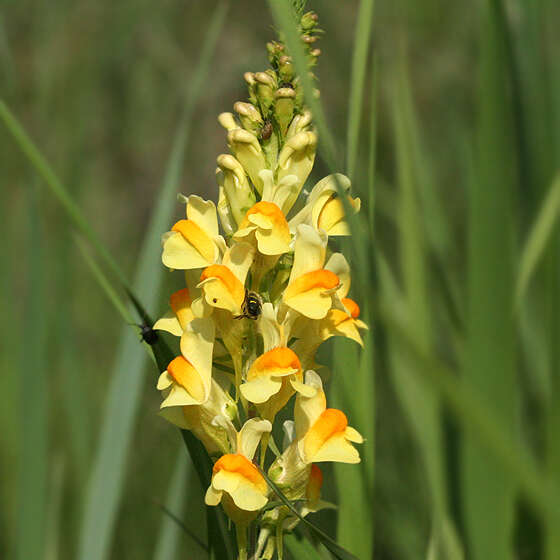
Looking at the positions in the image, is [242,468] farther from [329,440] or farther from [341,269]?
[341,269]

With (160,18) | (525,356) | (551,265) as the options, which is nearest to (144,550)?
(525,356)

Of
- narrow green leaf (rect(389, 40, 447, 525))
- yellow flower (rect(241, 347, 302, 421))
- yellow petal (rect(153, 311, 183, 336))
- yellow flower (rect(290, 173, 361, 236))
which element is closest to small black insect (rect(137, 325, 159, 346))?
yellow petal (rect(153, 311, 183, 336))

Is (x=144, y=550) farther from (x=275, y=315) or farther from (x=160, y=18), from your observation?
(x=160, y=18)

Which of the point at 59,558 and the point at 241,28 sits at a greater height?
the point at 241,28

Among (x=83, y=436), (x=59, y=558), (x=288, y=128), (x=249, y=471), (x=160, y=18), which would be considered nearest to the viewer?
(x=249, y=471)

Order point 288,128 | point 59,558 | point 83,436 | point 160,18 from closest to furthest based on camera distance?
point 288,128 < point 83,436 < point 59,558 < point 160,18

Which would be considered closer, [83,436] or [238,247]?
[238,247]
